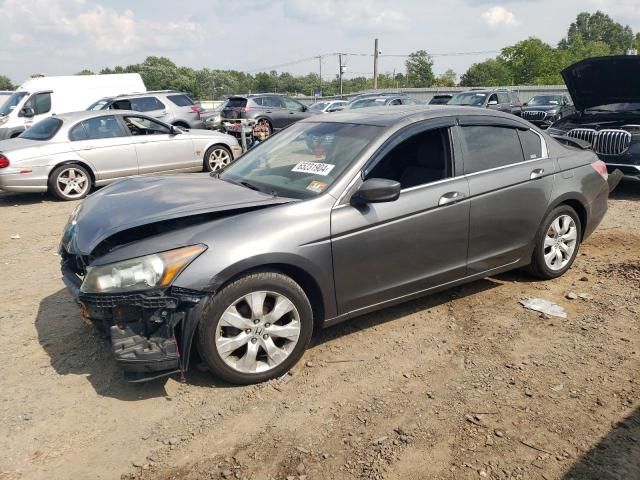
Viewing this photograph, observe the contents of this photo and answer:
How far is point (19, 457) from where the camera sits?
106 inches

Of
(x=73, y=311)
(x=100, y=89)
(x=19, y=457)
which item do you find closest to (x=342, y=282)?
(x=19, y=457)

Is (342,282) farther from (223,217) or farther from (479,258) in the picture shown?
(479,258)

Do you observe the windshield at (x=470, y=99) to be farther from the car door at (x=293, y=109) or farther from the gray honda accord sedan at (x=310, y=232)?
the gray honda accord sedan at (x=310, y=232)

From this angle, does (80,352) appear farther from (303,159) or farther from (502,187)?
(502,187)

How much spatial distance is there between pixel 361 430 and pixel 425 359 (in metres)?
0.92

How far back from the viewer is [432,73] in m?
87.4

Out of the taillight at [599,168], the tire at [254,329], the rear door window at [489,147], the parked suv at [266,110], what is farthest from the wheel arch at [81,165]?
the parked suv at [266,110]

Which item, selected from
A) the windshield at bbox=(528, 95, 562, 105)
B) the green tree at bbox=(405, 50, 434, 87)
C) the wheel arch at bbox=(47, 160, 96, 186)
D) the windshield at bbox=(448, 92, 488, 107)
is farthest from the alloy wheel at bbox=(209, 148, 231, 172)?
the green tree at bbox=(405, 50, 434, 87)

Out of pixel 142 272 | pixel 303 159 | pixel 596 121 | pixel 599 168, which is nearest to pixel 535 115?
pixel 596 121

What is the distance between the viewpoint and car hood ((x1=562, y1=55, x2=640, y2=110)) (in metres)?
7.87

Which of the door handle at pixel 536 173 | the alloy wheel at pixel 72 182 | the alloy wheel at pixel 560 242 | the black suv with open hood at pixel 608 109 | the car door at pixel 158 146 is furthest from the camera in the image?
the car door at pixel 158 146

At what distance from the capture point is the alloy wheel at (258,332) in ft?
10.3

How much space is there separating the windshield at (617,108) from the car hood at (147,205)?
742 cm

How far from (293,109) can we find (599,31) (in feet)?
382
